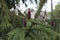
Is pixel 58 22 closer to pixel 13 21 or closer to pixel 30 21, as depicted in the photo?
pixel 30 21

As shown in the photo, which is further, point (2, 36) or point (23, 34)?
point (2, 36)

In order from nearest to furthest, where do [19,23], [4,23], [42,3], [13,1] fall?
[42,3]
[4,23]
[19,23]
[13,1]

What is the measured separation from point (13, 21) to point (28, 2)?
36 cm

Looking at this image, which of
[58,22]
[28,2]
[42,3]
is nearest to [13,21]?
[28,2]

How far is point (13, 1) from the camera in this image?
1863mm

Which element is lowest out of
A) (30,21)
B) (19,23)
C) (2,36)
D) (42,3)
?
(2,36)

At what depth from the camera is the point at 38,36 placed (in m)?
0.99

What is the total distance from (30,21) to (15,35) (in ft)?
0.42

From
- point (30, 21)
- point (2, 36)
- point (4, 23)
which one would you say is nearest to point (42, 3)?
point (30, 21)

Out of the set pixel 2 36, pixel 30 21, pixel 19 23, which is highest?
pixel 30 21

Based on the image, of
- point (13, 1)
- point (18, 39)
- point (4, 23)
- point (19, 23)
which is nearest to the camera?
point (18, 39)

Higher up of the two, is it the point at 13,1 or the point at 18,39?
the point at 13,1

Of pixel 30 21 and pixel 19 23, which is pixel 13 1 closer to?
pixel 19 23

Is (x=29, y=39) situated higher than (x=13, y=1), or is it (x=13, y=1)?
(x=13, y=1)
